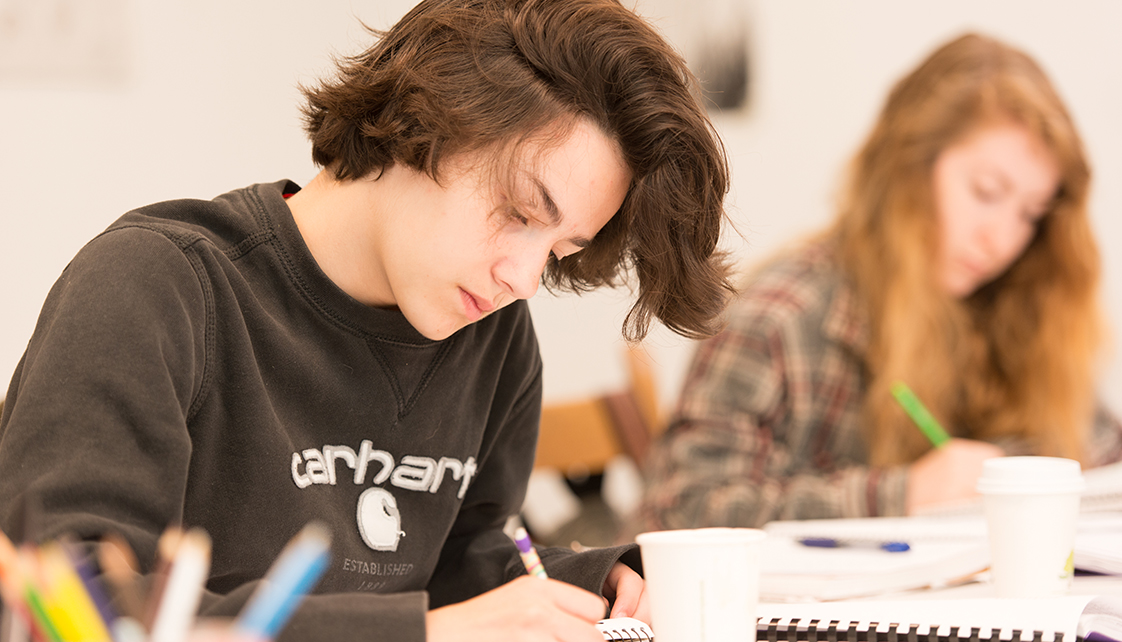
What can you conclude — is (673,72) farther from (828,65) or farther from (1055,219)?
(828,65)

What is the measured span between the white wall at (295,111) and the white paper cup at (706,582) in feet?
2.98

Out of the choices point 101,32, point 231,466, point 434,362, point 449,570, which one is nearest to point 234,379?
point 231,466

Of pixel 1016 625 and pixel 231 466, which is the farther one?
pixel 231 466

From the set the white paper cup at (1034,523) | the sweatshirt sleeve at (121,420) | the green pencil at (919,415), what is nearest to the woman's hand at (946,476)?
the green pencil at (919,415)

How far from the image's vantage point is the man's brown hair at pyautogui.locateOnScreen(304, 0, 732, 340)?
27.4 inches

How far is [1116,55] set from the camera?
1.93 meters

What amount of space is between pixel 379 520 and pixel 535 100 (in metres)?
0.34

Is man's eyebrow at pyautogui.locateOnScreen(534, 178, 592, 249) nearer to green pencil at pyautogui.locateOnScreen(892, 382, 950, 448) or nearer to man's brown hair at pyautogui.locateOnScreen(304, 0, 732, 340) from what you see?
man's brown hair at pyautogui.locateOnScreen(304, 0, 732, 340)

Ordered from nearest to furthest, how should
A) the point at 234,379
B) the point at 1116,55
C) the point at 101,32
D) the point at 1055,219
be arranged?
the point at 234,379, the point at 1055,219, the point at 101,32, the point at 1116,55

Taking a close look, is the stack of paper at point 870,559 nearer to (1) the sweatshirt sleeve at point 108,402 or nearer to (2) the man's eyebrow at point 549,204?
(2) the man's eyebrow at point 549,204

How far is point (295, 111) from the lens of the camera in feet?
4.55

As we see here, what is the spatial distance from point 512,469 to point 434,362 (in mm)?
154

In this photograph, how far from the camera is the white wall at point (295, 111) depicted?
1692 millimetres

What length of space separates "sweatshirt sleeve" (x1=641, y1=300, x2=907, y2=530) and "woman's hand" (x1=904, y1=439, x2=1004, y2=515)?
11 cm
